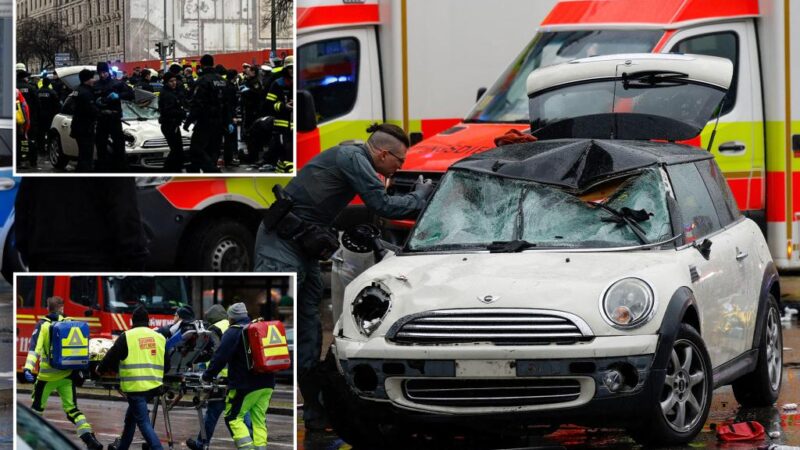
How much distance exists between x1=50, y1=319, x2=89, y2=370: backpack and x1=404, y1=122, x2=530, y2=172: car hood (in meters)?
5.97

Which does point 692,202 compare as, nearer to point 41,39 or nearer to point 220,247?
point 41,39

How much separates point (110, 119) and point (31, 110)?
1.72ft

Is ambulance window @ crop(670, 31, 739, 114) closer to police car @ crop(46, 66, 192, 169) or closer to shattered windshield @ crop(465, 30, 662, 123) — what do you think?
shattered windshield @ crop(465, 30, 662, 123)

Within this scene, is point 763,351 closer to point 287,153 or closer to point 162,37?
point 287,153

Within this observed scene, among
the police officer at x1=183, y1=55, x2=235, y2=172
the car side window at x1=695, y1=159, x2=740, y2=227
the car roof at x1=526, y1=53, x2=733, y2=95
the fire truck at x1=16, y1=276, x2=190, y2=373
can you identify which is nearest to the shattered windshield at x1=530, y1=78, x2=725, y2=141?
the car roof at x1=526, y1=53, x2=733, y2=95

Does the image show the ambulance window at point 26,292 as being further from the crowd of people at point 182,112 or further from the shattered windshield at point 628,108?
the shattered windshield at point 628,108

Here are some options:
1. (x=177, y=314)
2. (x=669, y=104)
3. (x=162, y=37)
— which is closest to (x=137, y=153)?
(x=162, y=37)

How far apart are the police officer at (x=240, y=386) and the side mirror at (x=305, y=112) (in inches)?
157

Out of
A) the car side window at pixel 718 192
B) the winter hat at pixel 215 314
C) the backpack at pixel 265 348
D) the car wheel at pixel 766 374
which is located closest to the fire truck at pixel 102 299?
the winter hat at pixel 215 314

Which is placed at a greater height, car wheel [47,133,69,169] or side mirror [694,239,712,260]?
car wheel [47,133,69,169]

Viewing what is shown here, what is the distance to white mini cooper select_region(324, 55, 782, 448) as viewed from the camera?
7.65 metres

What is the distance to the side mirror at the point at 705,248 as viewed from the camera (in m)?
8.54

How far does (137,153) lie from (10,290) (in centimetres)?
95

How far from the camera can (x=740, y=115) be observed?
14.0m
